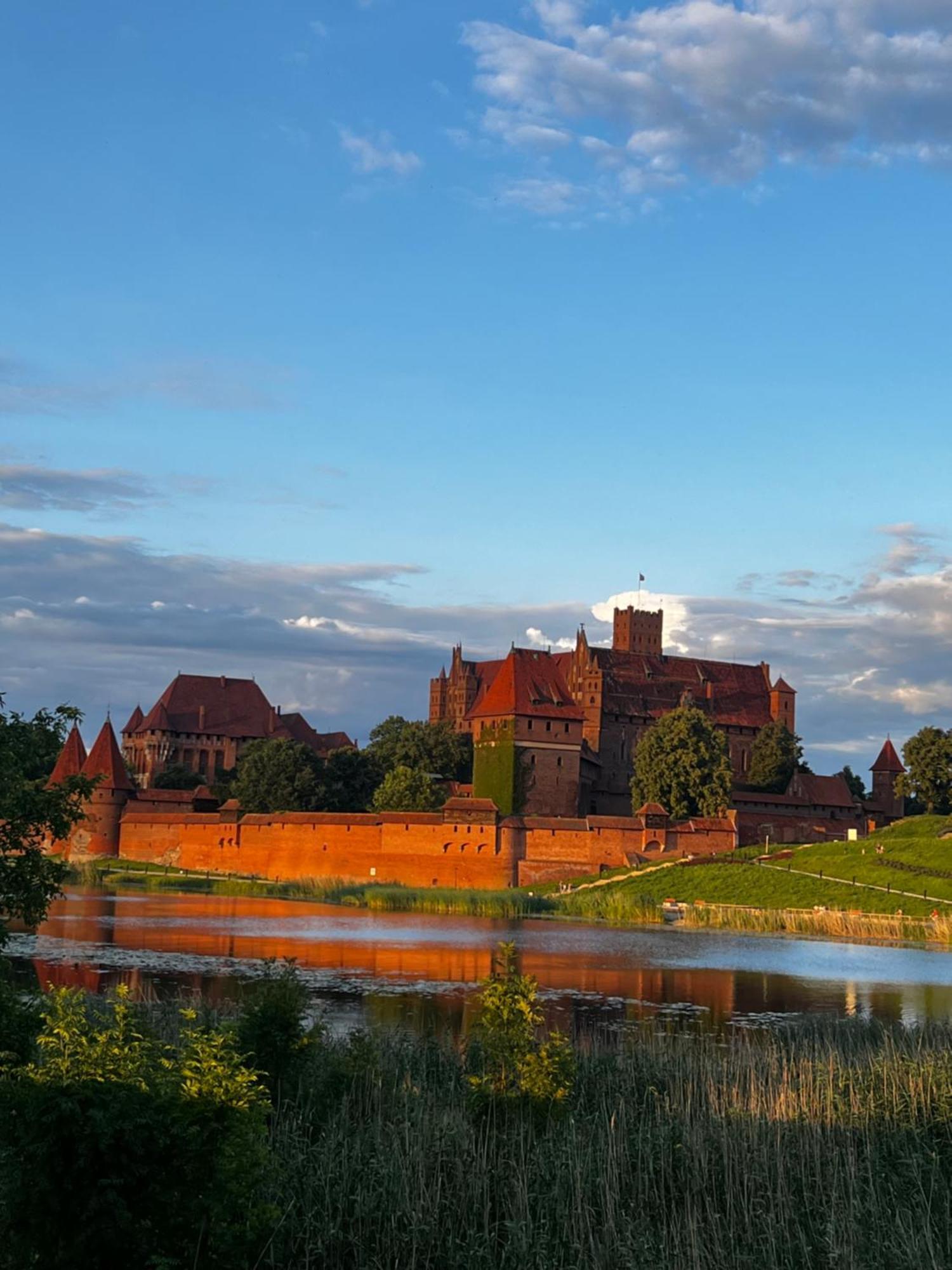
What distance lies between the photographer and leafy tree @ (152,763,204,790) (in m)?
81.8

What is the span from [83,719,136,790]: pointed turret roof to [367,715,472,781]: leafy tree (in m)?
12.8

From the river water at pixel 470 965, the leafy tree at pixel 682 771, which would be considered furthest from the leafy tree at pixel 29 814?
the leafy tree at pixel 682 771

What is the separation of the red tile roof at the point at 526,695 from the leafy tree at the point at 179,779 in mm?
19591

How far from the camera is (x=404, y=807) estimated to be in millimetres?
63969

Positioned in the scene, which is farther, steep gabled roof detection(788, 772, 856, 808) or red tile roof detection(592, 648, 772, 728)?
red tile roof detection(592, 648, 772, 728)

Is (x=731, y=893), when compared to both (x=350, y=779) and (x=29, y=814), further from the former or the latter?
(x=29, y=814)

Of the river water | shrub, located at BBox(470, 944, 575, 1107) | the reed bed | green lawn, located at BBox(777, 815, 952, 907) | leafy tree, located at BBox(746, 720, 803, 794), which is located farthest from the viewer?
leafy tree, located at BBox(746, 720, 803, 794)

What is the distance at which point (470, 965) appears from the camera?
24609 millimetres

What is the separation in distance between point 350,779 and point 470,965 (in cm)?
4707

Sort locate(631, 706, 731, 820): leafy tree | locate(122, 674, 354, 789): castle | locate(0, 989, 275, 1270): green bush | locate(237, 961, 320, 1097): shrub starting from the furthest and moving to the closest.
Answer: locate(122, 674, 354, 789): castle → locate(631, 706, 731, 820): leafy tree → locate(237, 961, 320, 1097): shrub → locate(0, 989, 275, 1270): green bush

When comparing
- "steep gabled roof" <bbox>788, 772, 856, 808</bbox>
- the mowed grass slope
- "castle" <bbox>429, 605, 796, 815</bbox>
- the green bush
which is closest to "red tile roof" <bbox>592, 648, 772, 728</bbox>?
Result: "castle" <bbox>429, 605, 796, 815</bbox>

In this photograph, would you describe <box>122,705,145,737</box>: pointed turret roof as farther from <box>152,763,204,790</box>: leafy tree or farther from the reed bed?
the reed bed

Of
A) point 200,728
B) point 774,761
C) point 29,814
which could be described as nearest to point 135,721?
point 200,728

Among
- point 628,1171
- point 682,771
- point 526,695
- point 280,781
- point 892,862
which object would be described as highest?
point 526,695
